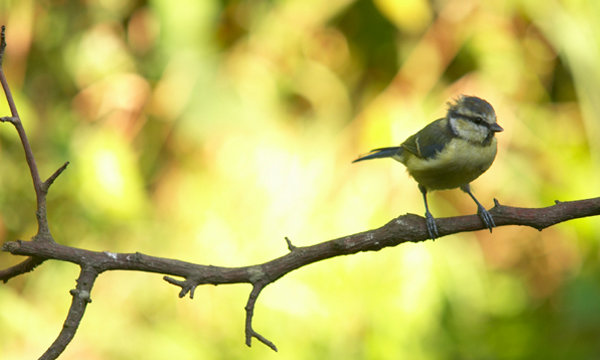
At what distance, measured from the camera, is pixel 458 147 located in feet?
6.73

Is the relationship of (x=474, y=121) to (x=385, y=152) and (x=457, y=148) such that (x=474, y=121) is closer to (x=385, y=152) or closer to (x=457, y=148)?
(x=457, y=148)

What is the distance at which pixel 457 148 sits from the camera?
6.72 ft

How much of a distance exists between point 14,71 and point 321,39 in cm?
156

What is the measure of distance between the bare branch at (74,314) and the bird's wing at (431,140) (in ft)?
3.87

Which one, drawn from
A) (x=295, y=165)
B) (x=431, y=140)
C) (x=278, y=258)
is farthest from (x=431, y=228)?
(x=295, y=165)

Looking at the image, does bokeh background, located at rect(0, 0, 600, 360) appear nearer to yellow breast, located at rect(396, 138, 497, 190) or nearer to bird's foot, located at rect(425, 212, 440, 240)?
yellow breast, located at rect(396, 138, 497, 190)

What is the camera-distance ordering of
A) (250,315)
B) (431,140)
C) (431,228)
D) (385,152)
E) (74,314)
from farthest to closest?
(385,152) < (431,140) < (431,228) < (250,315) < (74,314)

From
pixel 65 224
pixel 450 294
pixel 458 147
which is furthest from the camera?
pixel 65 224

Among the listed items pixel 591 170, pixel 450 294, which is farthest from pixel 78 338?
pixel 591 170

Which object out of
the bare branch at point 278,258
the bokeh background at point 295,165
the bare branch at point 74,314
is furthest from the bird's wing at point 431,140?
the bare branch at point 74,314

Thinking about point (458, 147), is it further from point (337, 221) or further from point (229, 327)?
point (229, 327)

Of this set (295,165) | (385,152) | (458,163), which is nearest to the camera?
(458,163)

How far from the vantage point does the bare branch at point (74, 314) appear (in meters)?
1.24

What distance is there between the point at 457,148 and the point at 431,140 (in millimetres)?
144
